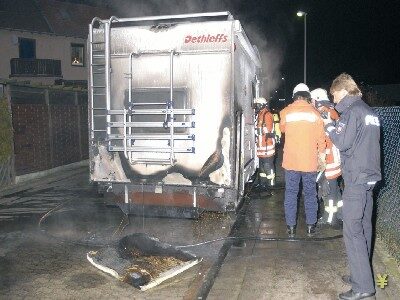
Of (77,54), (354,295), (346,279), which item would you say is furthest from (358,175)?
(77,54)

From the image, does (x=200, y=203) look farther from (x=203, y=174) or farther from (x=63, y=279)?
(x=63, y=279)

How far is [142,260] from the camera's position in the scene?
4488 millimetres

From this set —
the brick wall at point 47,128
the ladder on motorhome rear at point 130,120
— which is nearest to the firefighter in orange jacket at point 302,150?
the ladder on motorhome rear at point 130,120

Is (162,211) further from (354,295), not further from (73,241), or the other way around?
(354,295)

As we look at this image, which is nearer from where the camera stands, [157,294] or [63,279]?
[157,294]

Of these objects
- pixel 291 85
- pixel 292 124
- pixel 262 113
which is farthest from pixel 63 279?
pixel 291 85

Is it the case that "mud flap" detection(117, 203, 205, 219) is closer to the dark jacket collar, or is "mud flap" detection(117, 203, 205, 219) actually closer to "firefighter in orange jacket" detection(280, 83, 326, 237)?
"firefighter in orange jacket" detection(280, 83, 326, 237)

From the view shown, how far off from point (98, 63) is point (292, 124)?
3.05 m

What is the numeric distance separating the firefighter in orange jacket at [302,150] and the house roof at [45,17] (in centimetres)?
2378

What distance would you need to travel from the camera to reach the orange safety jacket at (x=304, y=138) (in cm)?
522

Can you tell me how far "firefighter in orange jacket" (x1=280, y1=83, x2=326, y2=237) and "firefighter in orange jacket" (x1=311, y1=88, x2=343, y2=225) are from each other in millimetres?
306

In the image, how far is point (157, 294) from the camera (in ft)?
12.6

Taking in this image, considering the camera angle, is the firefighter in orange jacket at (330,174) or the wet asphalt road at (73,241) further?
the firefighter in orange jacket at (330,174)

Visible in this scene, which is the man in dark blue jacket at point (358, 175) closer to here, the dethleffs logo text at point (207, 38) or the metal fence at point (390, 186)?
the metal fence at point (390, 186)
